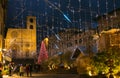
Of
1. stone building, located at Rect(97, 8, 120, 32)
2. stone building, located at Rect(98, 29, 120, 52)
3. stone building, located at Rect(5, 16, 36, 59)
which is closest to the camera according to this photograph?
stone building, located at Rect(98, 29, 120, 52)

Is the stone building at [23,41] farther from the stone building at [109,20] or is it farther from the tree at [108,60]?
the tree at [108,60]

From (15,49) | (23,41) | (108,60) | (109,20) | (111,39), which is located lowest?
(15,49)

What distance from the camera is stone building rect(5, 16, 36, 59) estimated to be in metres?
77.7

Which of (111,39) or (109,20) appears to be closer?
(111,39)

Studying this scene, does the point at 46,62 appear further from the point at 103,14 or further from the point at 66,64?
the point at 103,14

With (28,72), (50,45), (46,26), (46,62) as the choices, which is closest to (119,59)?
(28,72)

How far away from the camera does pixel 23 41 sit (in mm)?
79625

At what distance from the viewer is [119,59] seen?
55.4 ft

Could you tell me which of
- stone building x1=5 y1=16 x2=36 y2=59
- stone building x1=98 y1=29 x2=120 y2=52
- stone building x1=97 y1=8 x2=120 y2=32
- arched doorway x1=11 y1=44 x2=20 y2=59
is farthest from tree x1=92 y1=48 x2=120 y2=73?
arched doorway x1=11 y1=44 x2=20 y2=59

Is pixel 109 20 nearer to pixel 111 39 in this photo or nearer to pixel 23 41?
pixel 111 39

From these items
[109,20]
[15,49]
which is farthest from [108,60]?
[15,49]

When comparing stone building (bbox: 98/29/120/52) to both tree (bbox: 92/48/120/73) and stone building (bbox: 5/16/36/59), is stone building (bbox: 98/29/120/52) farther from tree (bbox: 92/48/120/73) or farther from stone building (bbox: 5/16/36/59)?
stone building (bbox: 5/16/36/59)

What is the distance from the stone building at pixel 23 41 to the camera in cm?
7769

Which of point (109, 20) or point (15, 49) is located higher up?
point (109, 20)
